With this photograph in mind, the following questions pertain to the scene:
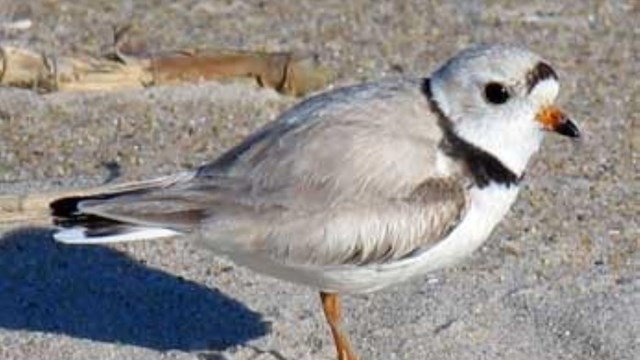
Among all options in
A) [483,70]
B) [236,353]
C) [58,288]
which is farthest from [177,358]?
[483,70]

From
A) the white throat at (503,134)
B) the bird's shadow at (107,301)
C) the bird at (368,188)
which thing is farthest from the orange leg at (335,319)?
the white throat at (503,134)

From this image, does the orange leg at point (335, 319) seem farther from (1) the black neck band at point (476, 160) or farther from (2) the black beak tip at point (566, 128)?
(2) the black beak tip at point (566, 128)

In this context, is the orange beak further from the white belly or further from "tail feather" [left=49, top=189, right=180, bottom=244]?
"tail feather" [left=49, top=189, right=180, bottom=244]

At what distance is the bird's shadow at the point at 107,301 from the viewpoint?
5.50 metres

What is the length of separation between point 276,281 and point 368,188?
3.13 feet

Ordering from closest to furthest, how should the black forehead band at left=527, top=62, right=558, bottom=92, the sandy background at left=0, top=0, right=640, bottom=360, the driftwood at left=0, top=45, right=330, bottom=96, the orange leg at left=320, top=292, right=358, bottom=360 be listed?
the black forehead band at left=527, top=62, right=558, bottom=92 → the orange leg at left=320, top=292, right=358, bottom=360 → the sandy background at left=0, top=0, right=640, bottom=360 → the driftwood at left=0, top=45, right=330, bottom=96

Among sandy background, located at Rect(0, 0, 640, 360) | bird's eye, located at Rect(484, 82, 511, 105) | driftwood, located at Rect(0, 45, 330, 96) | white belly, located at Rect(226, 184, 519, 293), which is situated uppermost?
bird's eye, located at Rect(484, 82, 511, 105)

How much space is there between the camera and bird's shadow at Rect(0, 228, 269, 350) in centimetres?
550

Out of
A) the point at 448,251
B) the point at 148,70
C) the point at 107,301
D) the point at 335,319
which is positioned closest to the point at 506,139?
the point at 448,251

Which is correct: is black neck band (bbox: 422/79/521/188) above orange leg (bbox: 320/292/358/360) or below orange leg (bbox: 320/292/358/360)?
above

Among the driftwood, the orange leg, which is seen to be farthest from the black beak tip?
the driftwood

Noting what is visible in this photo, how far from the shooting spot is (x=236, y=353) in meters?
5.40

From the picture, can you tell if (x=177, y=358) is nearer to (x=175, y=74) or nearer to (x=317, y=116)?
(x=317, y=116)

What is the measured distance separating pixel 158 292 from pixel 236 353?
0.44 metres
